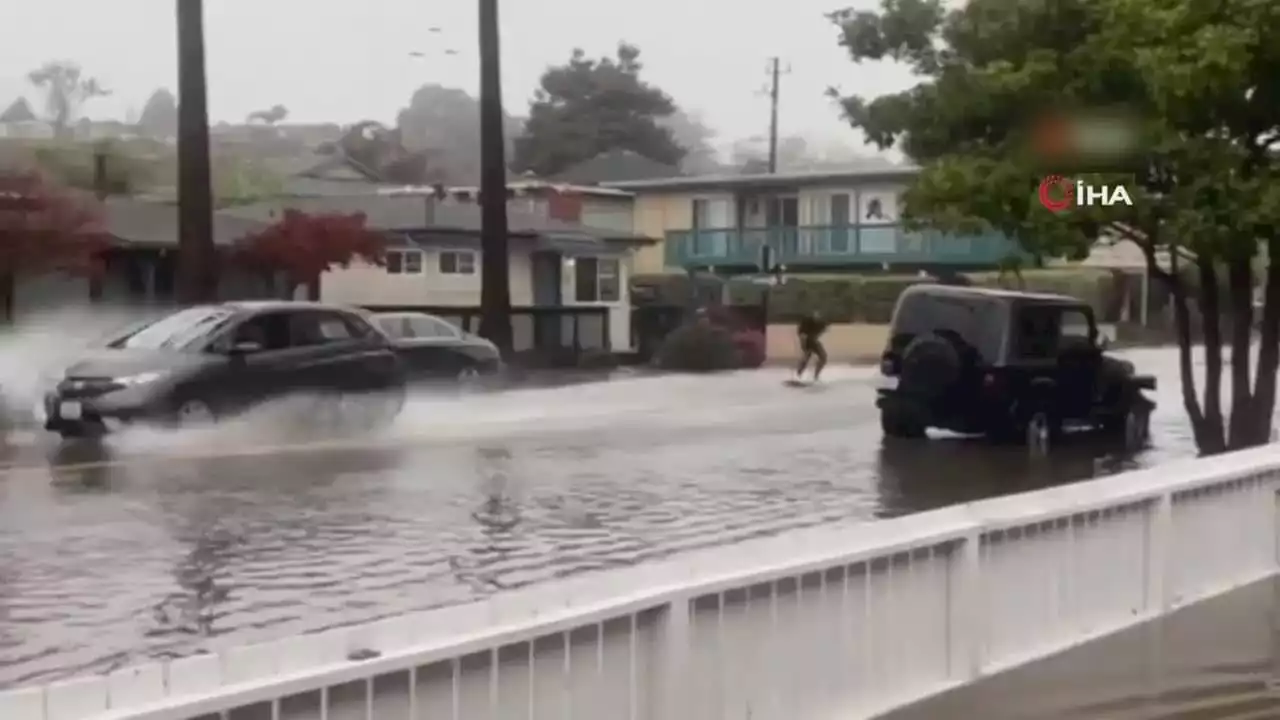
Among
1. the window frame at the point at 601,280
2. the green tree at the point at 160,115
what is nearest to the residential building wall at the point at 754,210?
the window frame at the point at 601,280

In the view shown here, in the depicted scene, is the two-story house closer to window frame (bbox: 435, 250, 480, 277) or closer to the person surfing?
window frame (bbox: 435, 250, 480, 277)

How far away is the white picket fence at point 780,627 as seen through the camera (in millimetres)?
4703

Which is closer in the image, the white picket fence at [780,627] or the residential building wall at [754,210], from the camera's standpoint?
the white picket fence at [780,627]

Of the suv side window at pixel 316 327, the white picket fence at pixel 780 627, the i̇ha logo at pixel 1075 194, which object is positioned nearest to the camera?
the white picket fence at pixel 780 627

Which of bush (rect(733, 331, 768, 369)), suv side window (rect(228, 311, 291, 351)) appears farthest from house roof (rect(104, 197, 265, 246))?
bush (rect(733, 331, 768, 369))

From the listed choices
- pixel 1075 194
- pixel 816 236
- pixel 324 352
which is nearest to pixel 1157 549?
pixel 1075 194

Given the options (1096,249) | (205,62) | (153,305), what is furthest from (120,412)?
(1096,249)

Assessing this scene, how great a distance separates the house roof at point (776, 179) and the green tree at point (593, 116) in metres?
0.33

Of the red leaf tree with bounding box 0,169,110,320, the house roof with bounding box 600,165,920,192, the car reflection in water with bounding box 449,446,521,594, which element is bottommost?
the car reflection in water with bounding box 449,446,521,594

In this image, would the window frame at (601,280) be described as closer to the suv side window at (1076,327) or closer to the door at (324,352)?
the door at (324,352)

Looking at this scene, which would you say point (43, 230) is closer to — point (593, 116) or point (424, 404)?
point (424, 404)

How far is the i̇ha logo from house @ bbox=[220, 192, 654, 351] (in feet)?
13.9

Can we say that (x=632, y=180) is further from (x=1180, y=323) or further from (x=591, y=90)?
(x=1180, y=323)

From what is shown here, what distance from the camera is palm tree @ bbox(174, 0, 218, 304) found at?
51.8 feet
